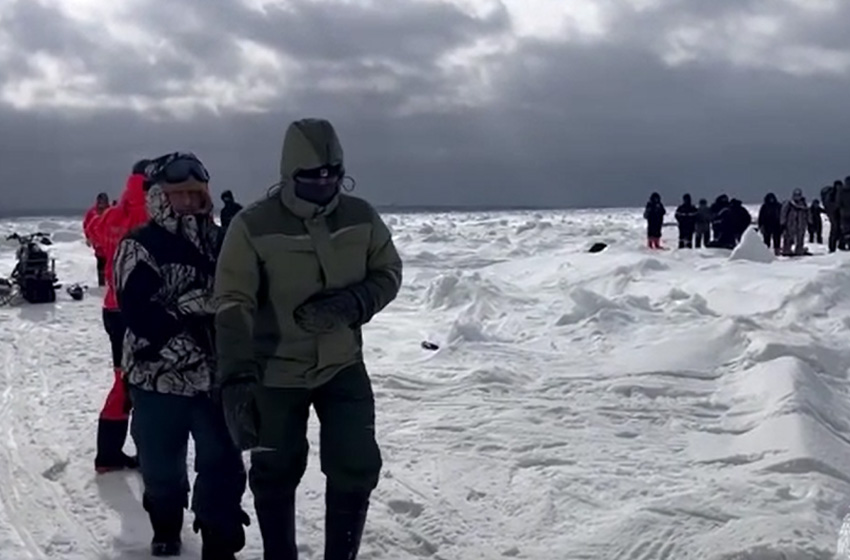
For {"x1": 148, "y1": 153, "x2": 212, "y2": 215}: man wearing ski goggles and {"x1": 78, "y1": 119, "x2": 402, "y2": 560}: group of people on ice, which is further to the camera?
{"x1": 148, "y1": 153, "x2": 212, "y2": 215}: man wearing ski goggles

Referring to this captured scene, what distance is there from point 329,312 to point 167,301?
944 mm

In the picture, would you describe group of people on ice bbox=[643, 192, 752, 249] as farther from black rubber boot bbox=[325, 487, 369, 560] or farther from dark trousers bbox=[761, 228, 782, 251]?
black rubber boot bbox=[325, 487, 369, 560]

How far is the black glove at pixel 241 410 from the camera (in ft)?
11.3

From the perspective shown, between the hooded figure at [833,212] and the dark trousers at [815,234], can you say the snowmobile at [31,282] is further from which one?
the dark trousers at [815,234]

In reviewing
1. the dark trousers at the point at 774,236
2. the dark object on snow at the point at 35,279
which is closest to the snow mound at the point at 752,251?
the dark trousers at the point at 774,236

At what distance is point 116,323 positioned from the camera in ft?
18.1

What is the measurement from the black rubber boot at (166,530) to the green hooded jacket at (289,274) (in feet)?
3.76

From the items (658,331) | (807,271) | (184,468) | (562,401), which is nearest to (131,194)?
(184,468)

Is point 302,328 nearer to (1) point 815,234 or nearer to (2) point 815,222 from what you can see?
(2) point 815,222

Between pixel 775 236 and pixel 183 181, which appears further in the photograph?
pixel 775 236

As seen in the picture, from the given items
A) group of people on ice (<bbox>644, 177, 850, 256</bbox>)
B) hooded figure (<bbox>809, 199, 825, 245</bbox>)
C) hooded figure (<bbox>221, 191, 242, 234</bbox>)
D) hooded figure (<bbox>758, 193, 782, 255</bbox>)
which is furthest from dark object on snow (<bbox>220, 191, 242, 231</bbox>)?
hooded figure (<bbox>809, 199, 825, 245</bbox>)

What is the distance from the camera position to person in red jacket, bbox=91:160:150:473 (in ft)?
17.2

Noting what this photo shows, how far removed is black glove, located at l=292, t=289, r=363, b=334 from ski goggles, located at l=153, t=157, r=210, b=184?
944mm

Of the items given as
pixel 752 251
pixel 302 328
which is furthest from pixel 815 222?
pixel 302 328
